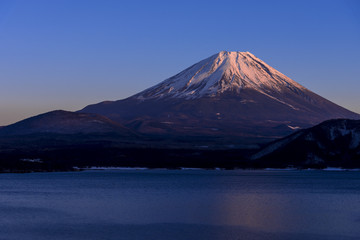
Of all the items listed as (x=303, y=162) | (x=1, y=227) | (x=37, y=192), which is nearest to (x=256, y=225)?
(x=1, y=227)

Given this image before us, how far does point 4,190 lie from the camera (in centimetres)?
8212

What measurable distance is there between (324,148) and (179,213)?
90.8 meters

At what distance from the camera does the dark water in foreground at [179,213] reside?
1762 inches

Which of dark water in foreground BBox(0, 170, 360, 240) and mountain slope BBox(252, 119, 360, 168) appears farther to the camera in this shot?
mountain slope BBox(252, 119, 360, 168)

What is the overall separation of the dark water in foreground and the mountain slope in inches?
2120

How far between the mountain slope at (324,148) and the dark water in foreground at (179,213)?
2120 inches

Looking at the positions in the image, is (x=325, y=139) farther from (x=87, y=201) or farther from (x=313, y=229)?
(x=313, y=229)

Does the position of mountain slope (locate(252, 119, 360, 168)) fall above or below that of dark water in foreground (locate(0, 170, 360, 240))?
above

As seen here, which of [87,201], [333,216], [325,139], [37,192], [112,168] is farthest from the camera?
[112,168]

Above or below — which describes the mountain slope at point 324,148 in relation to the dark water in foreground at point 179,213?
above

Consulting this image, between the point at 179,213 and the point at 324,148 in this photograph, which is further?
the point at 324,148

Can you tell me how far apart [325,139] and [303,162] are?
705cm

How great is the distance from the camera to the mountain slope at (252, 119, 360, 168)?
13830 centimetres

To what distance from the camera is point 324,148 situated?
463 ft
